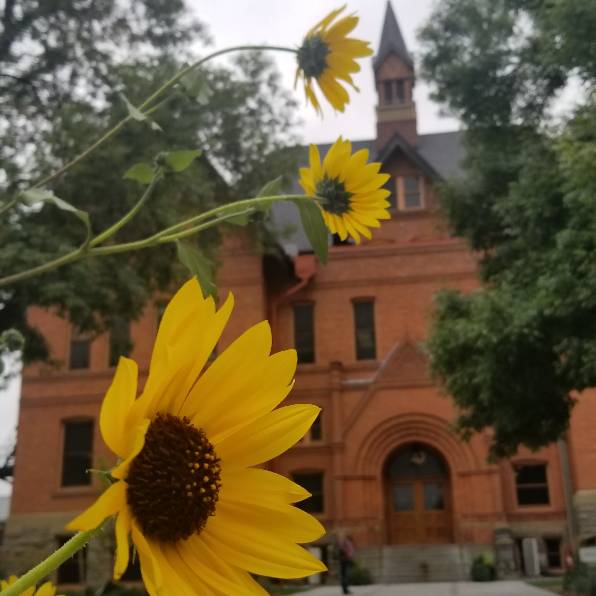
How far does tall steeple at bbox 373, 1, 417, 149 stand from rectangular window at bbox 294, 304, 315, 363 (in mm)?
6970

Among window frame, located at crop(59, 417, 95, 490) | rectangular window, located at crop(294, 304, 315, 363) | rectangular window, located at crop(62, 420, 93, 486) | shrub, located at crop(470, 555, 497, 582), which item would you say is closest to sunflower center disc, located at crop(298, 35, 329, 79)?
shrub, located at crop(470, 555, 497, 582)

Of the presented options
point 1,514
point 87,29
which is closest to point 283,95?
point 87,29

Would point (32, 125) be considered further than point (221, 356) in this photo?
Yes

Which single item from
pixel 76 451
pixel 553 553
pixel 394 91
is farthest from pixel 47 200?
pixel 394 91

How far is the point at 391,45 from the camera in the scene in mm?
27484

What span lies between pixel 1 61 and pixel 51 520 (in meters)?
12.6

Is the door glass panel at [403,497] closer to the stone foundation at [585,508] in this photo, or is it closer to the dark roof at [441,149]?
the stone foundation at [585,508]

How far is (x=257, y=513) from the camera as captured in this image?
0.72 meters

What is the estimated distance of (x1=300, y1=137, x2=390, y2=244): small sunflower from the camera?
150 centimetres

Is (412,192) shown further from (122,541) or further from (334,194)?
(122,541)

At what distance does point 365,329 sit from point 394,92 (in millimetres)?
9624

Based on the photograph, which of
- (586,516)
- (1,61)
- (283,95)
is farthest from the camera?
(586,516)

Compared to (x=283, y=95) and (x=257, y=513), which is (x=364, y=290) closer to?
(x=283, y=95)

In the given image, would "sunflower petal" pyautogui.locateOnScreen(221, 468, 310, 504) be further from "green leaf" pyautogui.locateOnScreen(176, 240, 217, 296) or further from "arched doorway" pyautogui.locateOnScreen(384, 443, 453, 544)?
"arched doorway" pyautogui.locateOnScreen(384, 443, 453, 544)
